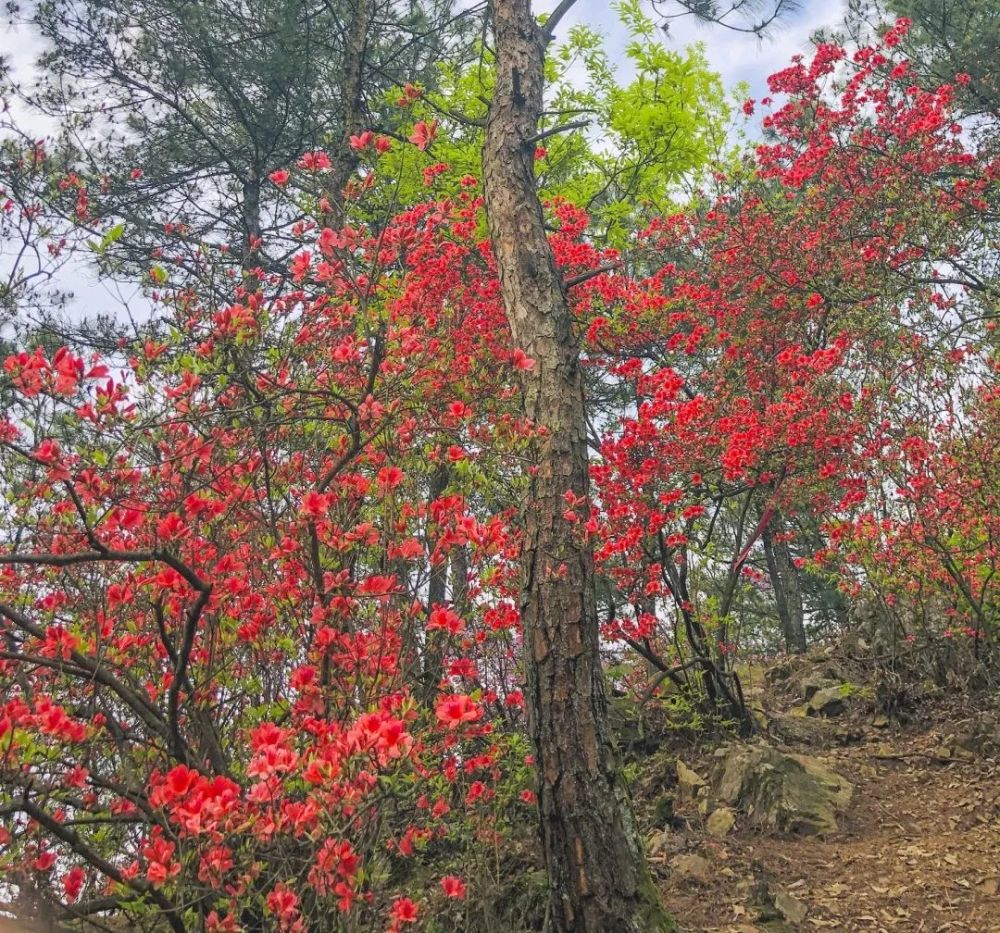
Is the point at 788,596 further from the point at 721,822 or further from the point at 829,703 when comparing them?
the point at 721,822

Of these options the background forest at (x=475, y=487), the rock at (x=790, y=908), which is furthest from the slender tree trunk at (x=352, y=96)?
the rock at (x=790, y=908)

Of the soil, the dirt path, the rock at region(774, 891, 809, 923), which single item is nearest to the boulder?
the soil

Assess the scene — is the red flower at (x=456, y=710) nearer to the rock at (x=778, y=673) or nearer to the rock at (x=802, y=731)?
the rock at (x=802, y=731)

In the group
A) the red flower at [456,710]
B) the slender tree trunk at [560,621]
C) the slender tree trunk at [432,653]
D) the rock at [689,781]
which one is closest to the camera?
the red flower at [456,710]

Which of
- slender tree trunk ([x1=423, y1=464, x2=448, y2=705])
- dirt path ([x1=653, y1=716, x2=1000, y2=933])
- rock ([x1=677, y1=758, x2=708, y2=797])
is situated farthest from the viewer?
rock ([x1=677, y1=758, x2=708, y2=797])

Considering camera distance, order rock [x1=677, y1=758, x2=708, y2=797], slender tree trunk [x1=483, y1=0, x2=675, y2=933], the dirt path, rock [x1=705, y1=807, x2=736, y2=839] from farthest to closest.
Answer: rock [x1=677, y1=758, x2=708, y2=797] → rock [x1=705, y1=807, x2=736, y2=839] → the dirt path → slender tree trunk [x1=483, y1=0, x2=675, y2=933]

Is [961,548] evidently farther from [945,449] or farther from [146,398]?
[146,398]

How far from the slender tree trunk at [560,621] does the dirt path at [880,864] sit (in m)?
1.17

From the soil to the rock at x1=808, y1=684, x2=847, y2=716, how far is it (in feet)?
3.20

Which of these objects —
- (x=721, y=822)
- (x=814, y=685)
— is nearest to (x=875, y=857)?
(x=721, y=822)

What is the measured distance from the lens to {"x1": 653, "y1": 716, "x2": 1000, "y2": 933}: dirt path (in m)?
3.39

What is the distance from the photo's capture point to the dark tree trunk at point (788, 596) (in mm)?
10273

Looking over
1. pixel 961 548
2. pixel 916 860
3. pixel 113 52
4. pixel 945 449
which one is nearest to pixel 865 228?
pixel 945 449

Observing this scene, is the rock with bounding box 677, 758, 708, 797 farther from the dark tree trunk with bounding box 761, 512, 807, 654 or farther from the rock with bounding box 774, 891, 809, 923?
the dark tree trunk with bounding box 761, 512, 807, 654
